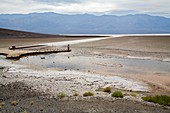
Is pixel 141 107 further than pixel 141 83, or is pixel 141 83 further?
pixel 141 83

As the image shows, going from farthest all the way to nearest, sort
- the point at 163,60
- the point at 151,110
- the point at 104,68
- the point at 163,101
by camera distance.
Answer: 1. the point at 163,60
2. the point at 104,68
3. the point at 163,101
4. the point at 151,110

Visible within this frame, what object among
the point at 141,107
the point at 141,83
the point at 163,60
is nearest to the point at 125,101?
the point at 141,107

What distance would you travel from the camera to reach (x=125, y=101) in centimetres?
1216

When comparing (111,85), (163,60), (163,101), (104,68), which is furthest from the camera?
(163,60)

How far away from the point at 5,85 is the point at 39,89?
2.26 meters

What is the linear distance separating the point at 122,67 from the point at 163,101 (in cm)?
1141

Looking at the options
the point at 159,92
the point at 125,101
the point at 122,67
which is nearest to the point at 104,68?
the point at 122,67

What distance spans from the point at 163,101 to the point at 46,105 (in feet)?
17.5

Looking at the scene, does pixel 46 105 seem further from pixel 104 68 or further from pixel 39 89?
pixel 104 68

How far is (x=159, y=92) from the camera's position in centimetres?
1452

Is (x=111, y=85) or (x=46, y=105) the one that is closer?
(x=46, y=105)

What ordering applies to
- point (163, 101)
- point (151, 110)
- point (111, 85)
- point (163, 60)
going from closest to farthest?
point (151, 110), point (163, 101), point (111, 85), point (163, 60)

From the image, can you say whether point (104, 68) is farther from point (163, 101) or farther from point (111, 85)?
point (163, 101)

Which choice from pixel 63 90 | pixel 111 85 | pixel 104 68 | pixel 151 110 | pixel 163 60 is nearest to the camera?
pixel 151 110
